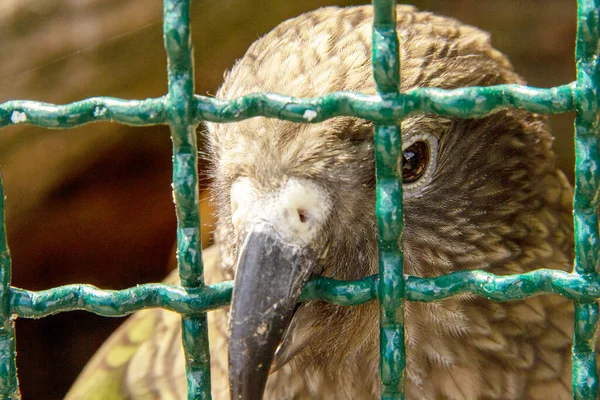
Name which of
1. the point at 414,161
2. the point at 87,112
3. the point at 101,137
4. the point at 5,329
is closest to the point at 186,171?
the point at 87,112

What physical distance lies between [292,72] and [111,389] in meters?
1.03

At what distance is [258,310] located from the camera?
0.98 m

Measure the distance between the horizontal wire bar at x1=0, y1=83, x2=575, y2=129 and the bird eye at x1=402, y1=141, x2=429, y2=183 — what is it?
0.33m

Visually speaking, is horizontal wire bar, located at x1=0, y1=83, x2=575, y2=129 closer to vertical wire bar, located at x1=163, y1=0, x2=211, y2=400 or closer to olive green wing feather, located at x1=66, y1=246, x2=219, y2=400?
vertical wire bar, located at x1=163, y1=0, x2=211, y2=400

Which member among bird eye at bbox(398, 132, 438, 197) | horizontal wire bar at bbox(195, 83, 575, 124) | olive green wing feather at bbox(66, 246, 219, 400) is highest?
horizontal wire bar at bbox(195, 83, 575, 124)

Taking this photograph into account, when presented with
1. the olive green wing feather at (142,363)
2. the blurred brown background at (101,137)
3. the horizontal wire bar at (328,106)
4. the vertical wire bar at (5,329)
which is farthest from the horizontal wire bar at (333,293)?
the blurred brown background at (101,137)

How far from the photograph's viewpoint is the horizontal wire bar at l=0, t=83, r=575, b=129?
0.91 m

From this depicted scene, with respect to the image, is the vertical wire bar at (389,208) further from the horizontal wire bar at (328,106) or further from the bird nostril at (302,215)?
the bird nostril at (302,215)

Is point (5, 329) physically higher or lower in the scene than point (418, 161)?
lower

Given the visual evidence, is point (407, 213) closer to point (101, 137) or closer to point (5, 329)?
point (5, 329)

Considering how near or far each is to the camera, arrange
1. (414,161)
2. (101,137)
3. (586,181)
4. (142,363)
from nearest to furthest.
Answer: (586,181)
(414,161)
(142,363)
(101,137)

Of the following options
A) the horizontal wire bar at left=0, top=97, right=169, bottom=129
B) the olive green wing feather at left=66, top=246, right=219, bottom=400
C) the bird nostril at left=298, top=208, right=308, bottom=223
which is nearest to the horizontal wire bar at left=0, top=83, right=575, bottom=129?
the horizontal wire bar at left=0, top=97, right=169, bottom=129

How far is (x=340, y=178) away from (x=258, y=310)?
28cm

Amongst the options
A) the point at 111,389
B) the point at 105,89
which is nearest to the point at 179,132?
the point at 111,389
